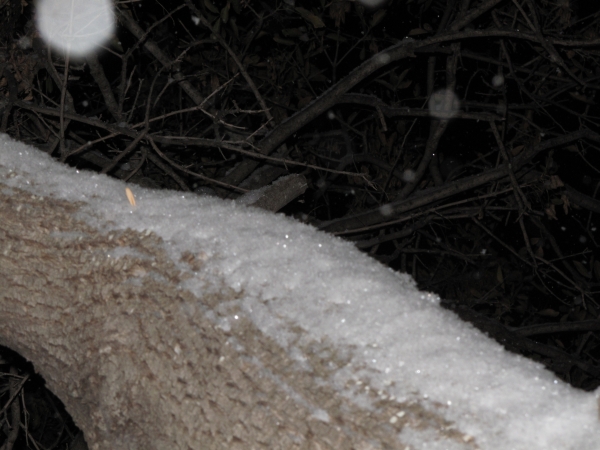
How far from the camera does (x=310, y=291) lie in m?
0.98

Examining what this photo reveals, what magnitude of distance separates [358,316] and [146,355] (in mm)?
421

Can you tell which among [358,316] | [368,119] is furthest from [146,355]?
[368,119]

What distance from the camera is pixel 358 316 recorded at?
0.94 meters

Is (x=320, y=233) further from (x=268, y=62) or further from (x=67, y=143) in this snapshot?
(x=268, y=62)

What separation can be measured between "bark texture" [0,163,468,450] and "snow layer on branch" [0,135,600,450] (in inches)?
1.2

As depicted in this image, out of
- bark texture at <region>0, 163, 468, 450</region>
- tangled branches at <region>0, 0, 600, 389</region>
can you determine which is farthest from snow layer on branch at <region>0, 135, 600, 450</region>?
tangled branches at <region>0, 0, 600, 389</region>

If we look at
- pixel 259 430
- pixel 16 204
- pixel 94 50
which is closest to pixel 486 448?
pixel 259 430

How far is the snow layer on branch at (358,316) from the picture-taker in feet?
2.54

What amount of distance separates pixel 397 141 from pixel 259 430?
9.99 ft

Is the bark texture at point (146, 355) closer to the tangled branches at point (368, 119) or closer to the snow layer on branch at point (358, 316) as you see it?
the snow layer on branch at point (358, 316)

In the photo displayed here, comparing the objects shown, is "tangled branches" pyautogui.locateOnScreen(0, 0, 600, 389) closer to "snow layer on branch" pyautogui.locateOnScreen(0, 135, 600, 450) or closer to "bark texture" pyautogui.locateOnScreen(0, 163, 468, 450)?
"snow layer on branch" pyautogui.locateOnScreen(0, 135, 600, 450)

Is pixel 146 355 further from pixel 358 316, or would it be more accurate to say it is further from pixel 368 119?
pixel 368 119

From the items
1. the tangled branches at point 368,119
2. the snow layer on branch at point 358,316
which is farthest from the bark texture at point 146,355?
the tangled branches at point 368,119

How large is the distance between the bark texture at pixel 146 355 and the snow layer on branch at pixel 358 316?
0.03 m
